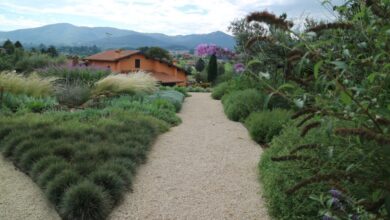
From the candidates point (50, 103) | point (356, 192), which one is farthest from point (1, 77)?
point (356, 192)

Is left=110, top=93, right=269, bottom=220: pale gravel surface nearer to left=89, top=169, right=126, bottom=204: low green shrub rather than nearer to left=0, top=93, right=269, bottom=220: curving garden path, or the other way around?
left=0, top=93, right=269, bottom=220: curving garden path

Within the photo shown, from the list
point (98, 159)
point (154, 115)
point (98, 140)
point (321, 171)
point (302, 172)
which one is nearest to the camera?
point (321, 171)

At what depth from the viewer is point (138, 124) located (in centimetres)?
634

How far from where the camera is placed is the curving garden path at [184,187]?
3.51m

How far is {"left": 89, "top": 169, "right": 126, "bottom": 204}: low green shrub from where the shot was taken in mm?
3717

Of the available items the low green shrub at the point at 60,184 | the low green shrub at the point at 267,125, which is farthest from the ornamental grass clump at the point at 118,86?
the low green shrub at the point at 60,184

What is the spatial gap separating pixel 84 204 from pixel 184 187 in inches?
46.6

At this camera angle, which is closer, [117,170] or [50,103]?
[117,170]

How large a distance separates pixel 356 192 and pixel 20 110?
6.28 m

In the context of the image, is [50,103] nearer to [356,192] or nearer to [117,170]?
[117,170]

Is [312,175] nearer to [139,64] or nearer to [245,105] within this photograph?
[245,105]

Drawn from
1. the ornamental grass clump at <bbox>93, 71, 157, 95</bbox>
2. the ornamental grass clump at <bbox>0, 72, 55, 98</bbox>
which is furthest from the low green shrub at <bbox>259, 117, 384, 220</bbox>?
the ornamental grass clump at <bbox>0, 72, 55, 98</bbox>

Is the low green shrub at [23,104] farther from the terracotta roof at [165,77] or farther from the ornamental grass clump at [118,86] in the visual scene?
the terracotta roof at [165,77]

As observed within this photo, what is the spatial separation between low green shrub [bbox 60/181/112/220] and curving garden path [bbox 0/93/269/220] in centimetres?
14
